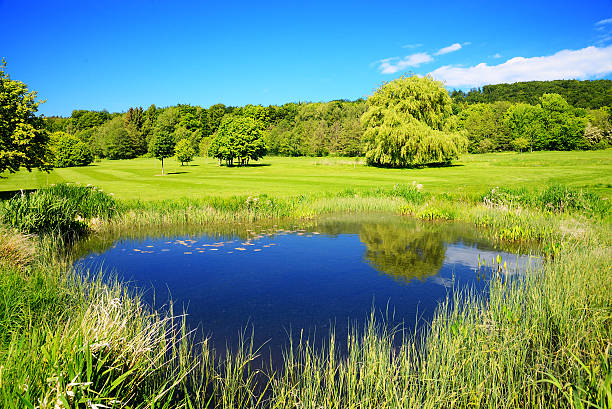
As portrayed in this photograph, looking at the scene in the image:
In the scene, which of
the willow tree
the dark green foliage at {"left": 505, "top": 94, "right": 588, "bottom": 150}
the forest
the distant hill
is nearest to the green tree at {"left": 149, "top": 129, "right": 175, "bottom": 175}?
the forest

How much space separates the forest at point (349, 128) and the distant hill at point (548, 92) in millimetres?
252

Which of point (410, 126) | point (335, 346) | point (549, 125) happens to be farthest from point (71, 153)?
point (549, 125)

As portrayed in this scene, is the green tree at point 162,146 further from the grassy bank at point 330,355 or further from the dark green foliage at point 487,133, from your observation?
the dark green foliage at point 487,133

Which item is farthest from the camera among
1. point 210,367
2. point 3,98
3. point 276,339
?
point 3,98

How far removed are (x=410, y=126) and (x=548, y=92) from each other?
8104 centimetres

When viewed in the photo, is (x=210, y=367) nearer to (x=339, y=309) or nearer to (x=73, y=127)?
(x=339, y=309)

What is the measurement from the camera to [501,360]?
4570 millimetres

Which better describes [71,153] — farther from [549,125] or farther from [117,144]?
[549,125]

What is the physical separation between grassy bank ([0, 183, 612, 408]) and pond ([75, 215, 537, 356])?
2.60ft

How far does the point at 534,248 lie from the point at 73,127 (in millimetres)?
120151

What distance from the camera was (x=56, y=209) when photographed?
43.6ft

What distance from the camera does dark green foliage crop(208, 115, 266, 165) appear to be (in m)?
63.5

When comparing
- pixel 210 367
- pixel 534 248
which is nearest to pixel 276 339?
pixel 210 367

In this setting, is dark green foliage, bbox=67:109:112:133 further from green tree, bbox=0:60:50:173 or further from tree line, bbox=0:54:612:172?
green tree, bbox=0:60:50:173
